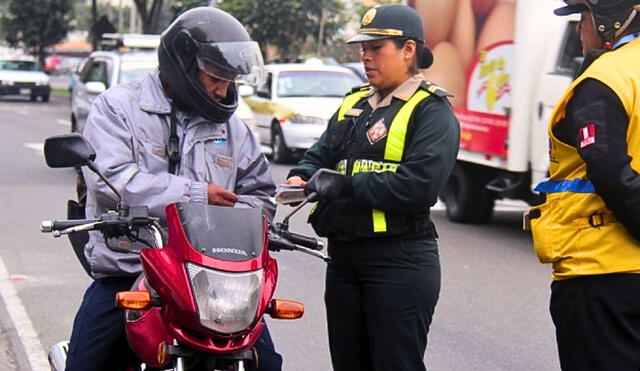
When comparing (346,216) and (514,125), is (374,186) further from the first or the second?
(514,125)

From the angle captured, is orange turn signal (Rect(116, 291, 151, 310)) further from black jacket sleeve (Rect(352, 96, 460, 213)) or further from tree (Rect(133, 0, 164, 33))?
tree (Rect(133, 0, 164, 33))

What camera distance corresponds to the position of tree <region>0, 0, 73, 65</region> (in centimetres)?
5228

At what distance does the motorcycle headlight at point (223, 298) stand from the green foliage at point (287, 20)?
31.8m

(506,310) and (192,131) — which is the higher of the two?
(192,131)

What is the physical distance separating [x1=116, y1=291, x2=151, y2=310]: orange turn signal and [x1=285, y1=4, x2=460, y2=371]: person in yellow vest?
968 mm

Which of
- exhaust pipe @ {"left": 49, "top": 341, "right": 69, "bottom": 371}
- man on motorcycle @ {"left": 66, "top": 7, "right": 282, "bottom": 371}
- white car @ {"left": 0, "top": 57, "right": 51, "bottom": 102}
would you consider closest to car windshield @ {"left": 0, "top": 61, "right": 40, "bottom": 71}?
white car @ {"left": 0, "top": 57, "right": 51, "bottom": 102}

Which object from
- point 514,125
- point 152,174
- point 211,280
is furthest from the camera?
point 514,125

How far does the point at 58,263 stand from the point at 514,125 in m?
4.33

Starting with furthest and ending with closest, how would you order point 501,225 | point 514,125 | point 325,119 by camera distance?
point 325,119, point 501,225, point 514,125

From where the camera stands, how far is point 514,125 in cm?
1010

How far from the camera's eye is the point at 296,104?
57.4ft

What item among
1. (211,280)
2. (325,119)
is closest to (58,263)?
(211,280)

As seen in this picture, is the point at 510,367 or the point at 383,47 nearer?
the point at 383,47

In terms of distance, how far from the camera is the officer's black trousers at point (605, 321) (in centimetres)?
324
